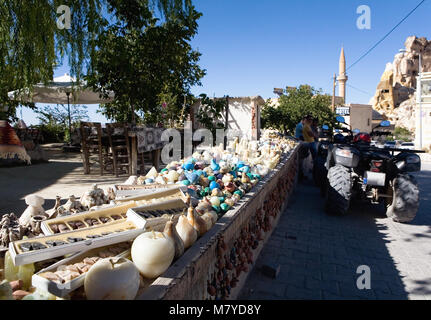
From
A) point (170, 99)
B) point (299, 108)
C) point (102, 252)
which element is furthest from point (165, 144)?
point (299, 108)

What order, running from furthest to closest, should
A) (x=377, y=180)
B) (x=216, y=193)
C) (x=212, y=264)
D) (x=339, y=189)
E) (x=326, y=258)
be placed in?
(x=339, y=189)
(x=377, y=180)
(x=326, y=258)
(x=216, y=193)
(x=212, y=264)

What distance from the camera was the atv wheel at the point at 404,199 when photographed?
4723 millimetres

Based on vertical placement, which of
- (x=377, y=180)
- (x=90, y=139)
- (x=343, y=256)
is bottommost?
(x=343, y=256)

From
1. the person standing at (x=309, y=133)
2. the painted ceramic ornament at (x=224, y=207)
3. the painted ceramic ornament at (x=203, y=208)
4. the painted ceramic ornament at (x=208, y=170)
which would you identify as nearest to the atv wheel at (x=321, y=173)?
the person standing at (x=309, y=133)

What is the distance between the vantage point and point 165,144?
8.58m

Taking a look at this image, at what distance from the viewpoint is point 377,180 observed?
4891mm

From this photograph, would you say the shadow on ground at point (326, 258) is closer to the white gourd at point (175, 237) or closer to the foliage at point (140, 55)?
the white gourd at point (175, 237)

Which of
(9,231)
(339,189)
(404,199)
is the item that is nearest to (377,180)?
(404,199)

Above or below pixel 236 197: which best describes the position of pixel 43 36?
above

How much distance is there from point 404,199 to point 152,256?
15.2ft

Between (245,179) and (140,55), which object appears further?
(140,55)

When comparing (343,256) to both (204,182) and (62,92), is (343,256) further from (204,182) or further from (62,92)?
(62,92)

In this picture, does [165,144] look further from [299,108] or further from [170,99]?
[299,108]
